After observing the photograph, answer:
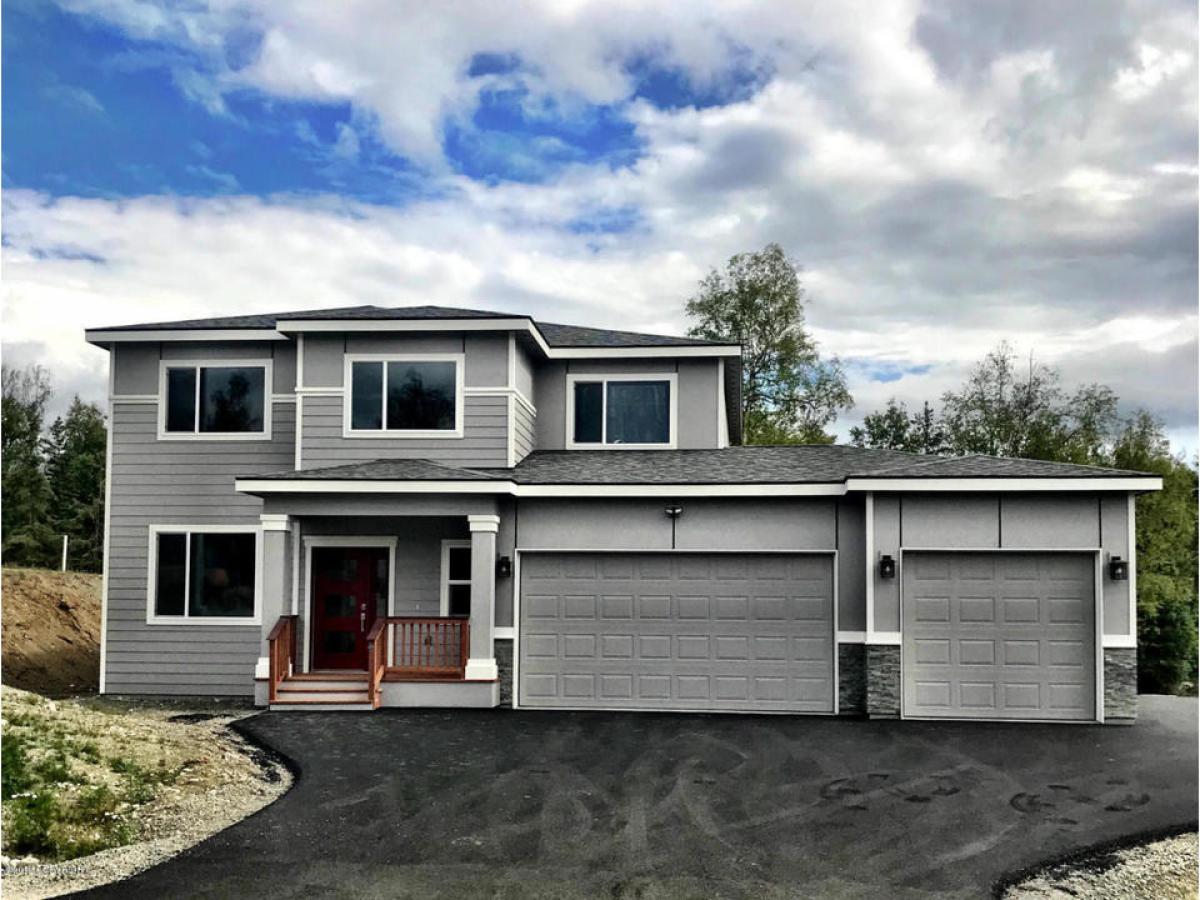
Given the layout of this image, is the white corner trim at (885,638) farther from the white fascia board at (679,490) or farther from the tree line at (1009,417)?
the tree line at (1009,417)

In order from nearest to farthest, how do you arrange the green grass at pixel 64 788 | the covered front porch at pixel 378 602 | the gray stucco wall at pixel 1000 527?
1. the green grass at pixel 64 788
2. the gray stucco wall at pixel 1000 527
3. the covered front porch at pixel 378 602

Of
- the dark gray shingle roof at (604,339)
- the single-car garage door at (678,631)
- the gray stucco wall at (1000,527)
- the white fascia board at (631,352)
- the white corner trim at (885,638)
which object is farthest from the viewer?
the dark gray shingle roof at (604,339)

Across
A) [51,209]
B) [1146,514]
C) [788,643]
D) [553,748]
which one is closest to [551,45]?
[788,643]

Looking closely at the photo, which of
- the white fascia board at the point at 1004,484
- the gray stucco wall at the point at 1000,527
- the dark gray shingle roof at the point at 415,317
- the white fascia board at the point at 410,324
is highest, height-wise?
the dark gray shingle roof at the point at 415,317

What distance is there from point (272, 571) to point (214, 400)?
11.4 feet

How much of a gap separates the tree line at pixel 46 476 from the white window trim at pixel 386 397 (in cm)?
2610

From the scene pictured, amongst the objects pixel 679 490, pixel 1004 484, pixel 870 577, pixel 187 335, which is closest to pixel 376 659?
pixel 679 490

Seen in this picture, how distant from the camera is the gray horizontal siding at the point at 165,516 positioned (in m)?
14.5

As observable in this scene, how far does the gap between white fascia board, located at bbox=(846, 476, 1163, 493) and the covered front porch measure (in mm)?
4917

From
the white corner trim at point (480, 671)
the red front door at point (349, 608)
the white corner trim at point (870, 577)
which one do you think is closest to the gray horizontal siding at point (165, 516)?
the red front door at point (349, 608)

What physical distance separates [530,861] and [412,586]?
7696 mm

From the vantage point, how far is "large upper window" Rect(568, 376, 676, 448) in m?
15.7

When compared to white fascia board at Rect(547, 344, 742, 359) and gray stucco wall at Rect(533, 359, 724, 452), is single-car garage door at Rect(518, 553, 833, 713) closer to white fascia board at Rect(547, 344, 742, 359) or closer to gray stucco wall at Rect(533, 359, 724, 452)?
gray stucco wall at Rect(533, 359, 724, 452)

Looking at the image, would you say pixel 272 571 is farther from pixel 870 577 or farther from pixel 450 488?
pixel 870 577
